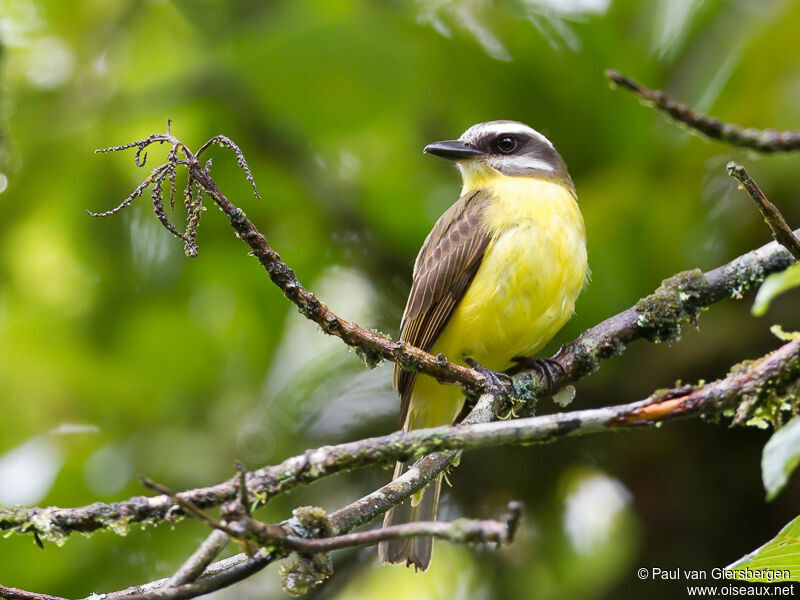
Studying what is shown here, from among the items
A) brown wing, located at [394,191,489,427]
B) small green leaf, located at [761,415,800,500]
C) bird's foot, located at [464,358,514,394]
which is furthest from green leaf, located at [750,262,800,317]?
brown wing, located at [394,191,489,427]

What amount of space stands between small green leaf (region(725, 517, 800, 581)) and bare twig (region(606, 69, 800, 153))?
2.76ft

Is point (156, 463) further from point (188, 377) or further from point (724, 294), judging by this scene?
point (724, 294)

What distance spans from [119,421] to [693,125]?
4.14m

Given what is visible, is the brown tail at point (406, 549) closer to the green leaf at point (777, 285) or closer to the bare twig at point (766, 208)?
the bare twig at point (766, 208)

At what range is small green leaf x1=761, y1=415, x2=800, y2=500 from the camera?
4.74ft

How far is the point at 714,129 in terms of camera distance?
5.07ft

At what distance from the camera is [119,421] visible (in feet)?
16.4

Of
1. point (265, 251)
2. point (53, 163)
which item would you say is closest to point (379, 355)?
point (265, 251)

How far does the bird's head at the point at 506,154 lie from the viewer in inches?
185

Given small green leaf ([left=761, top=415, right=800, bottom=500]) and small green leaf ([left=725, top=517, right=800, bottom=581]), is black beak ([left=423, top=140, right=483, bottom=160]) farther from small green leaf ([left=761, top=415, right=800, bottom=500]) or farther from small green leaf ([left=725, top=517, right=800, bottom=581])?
small green leaf ([left=761, top=415, right=800, bottom=500])

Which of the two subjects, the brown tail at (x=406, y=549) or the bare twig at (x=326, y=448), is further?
the brown tail at (x=406, y=549)

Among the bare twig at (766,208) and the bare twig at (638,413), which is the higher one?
the bare twig at (766,208)

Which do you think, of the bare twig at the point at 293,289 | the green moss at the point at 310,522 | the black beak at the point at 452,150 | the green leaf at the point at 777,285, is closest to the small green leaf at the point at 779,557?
the green leaf at the point at 777,285

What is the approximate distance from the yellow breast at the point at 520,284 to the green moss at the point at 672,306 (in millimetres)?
598
